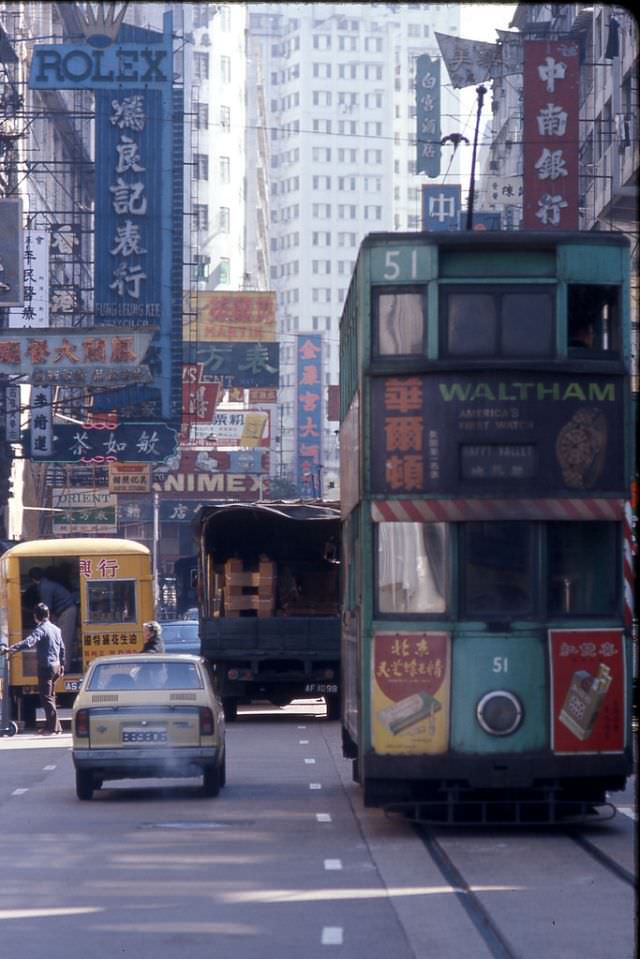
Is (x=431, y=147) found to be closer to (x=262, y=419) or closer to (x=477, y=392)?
(x=262, y=419)

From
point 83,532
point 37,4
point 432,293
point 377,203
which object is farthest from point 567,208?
point 377,203

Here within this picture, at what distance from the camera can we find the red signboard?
13.7m

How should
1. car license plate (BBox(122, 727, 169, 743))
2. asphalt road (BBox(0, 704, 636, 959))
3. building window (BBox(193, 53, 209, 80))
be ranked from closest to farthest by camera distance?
asphalt road (BBox(0, 704, 636, 959)) < car license plate (BBox(122, 727, 169, 743)) < building window (BBox(193, 53, 209, 80))

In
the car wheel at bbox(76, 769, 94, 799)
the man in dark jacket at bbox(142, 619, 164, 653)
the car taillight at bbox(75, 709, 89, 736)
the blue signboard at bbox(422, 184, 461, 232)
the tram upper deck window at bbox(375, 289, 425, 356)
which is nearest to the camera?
the tram upper deck window at bbox(375, 289, 425, 356)

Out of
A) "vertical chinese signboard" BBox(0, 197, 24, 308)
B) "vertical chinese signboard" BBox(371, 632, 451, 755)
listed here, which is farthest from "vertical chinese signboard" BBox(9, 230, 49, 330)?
"vertical chinese signboard" BBox(371, 632, 451, 755)

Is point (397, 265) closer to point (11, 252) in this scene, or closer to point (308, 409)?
point (11, 252)

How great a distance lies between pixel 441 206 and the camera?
58.4m

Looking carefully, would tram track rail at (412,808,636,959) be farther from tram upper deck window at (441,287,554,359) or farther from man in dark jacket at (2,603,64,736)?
man in dark jacket at (2,603,64,736)

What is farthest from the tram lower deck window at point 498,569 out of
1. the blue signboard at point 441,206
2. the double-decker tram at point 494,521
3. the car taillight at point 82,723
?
the blue signboard at point 441,206

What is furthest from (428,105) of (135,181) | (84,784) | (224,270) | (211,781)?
(224,270)

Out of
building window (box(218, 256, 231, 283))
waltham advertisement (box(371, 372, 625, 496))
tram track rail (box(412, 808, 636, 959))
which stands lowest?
tram track rail (box(412, 808, 636, 959))

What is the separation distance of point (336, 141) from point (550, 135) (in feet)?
510

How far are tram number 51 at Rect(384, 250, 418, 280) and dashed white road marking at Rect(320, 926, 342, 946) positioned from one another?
232 inches

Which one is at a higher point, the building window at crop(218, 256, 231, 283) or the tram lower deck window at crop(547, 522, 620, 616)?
the building window at crop(218, 256, 231, 283)
